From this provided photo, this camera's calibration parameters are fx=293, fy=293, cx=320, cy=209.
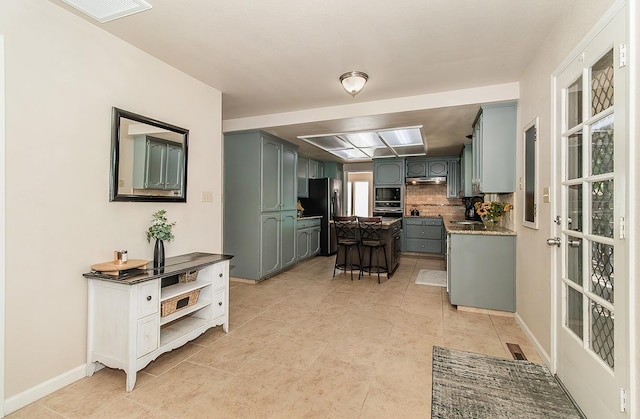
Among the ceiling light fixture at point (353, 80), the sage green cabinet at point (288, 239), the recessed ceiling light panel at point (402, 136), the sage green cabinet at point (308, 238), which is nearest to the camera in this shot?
the ceiling light fixture at point (353, 80)

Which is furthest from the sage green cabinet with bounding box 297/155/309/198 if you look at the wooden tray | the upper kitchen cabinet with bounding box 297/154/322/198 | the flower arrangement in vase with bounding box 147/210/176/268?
the wooden tray

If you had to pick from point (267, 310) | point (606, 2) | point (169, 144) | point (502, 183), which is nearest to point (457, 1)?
point (606, 2)

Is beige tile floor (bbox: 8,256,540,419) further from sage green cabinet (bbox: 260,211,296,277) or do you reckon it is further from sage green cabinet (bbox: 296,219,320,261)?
sage green cabinet (bbox: 296,219,320,261)

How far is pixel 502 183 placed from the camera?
10.5ft

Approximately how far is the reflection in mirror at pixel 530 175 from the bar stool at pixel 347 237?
2.40 metres

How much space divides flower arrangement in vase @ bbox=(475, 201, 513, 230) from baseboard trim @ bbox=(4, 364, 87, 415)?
4.19 m

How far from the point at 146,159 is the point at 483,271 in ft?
11.6

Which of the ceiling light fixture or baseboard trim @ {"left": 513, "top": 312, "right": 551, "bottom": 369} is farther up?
the ceiling light fixture

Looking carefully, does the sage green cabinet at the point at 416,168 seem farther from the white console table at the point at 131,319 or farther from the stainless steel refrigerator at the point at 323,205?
the white console table at the point at 131,319

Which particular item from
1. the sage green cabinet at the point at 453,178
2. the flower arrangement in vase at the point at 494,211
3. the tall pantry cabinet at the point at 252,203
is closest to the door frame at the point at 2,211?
the tall pantry cabinet at the point at 252,203

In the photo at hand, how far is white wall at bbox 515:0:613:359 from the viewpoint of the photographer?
1865 mm

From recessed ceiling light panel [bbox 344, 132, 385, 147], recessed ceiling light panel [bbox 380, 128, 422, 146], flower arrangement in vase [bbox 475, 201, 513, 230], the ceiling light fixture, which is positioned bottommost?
flower arrangement in vase [bbox 475, 201, 513, 230]

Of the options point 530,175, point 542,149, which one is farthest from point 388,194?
point 542,149

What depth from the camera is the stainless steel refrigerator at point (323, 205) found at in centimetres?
668
